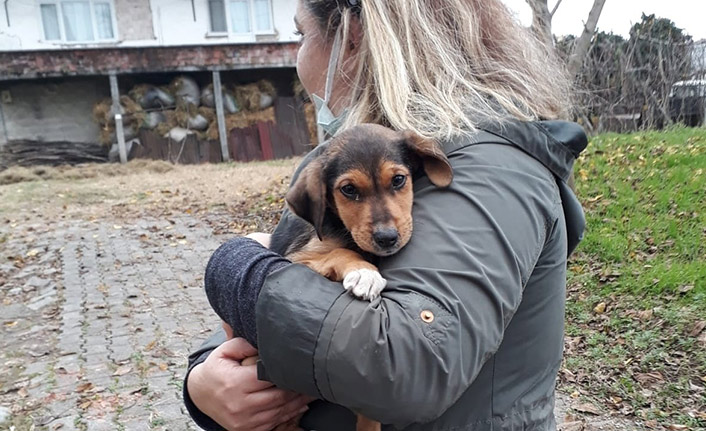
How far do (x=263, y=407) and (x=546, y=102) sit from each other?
3.95 ft

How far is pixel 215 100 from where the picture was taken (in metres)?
22.2

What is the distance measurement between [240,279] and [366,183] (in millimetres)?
552

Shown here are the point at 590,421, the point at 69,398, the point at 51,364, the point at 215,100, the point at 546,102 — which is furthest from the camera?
the point at 215,100

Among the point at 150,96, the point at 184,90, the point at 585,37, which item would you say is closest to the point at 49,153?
the point at 150,96

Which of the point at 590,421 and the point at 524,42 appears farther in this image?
the point at 590,421

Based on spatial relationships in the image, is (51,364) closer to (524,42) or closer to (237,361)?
(237,361)

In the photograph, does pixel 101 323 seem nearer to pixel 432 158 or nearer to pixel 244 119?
pixel 432 158

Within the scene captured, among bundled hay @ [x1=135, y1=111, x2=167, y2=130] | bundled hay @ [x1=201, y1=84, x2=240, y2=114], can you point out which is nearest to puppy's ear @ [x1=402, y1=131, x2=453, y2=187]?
Result: bundled hay @ [x1=135, y1=111, x2=167, y2=130]

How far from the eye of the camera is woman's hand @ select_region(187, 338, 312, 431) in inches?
67.2

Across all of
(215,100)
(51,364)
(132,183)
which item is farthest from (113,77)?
(51,364)

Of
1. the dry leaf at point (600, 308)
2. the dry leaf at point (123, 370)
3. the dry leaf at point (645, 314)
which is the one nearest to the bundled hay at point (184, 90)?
the dry leaf at point (123, 370)

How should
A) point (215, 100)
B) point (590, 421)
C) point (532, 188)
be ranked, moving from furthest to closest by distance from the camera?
point (215, 100)
point (590, 421)
point (532, 188)

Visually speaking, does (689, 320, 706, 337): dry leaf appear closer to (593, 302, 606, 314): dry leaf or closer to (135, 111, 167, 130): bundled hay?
(593, 302, 606, 314): dry leaf

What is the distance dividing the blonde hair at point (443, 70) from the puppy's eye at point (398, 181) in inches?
6.9
